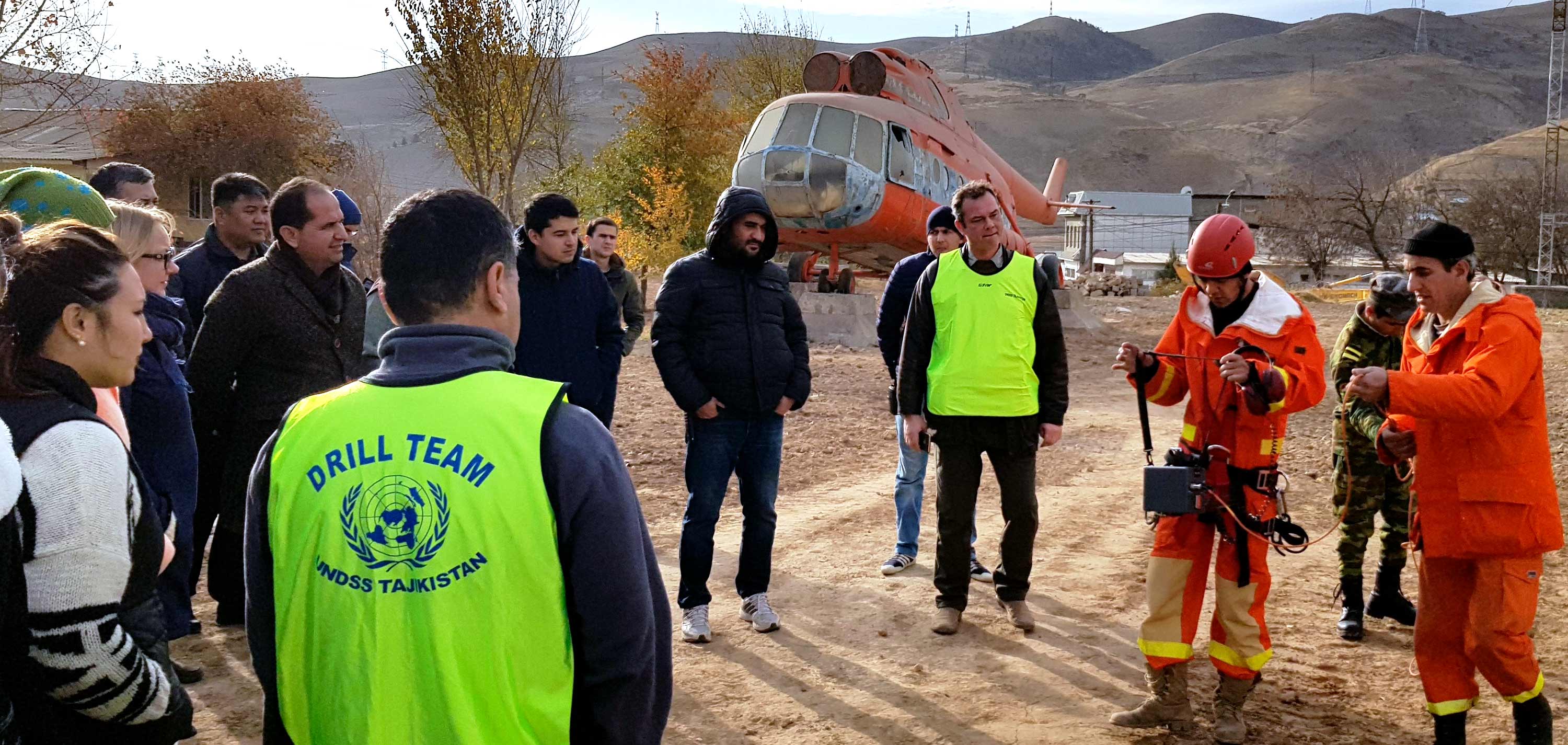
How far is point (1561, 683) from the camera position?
4.70 meters

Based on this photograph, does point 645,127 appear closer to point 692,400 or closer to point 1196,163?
point 692,400

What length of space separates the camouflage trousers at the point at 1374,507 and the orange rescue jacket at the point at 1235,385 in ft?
5.05

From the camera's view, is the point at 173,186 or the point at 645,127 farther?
the point at 173,186

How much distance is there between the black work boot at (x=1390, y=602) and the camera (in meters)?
5.52

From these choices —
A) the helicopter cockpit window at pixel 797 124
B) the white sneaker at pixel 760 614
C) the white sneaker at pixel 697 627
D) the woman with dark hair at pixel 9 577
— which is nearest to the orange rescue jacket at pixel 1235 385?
the white sneaker at pixel 760 614

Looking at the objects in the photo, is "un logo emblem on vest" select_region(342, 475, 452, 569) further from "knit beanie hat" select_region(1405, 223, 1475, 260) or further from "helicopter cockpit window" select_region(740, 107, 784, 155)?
"helicopter cockpit window" select_region(740, 107, 784, 155)

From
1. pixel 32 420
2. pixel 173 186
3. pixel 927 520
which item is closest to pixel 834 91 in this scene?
pixel 927 520

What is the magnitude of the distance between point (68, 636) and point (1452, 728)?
3925mm

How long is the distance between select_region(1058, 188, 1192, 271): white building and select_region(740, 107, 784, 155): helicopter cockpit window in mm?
44730

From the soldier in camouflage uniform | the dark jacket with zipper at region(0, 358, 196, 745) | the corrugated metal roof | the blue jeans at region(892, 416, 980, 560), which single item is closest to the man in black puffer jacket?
the blue jeans at region(892, 416, 980, 560)

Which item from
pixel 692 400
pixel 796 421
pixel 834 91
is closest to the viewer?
pixel 692 400

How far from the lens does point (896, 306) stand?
6.33m

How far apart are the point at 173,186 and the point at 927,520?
3504 centimetres

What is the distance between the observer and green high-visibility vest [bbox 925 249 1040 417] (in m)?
5.19
